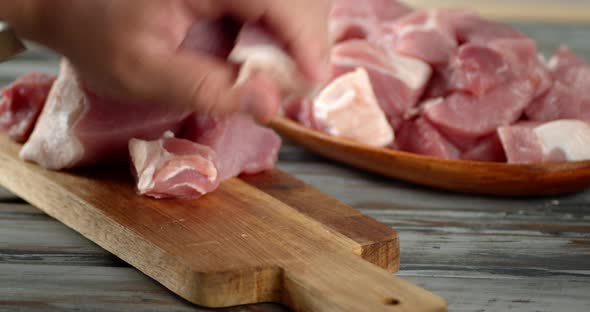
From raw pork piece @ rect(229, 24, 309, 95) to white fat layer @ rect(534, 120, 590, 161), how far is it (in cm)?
75

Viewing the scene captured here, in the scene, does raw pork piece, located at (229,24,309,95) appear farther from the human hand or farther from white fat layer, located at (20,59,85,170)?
white fat layer, located at (20,59,85,170)

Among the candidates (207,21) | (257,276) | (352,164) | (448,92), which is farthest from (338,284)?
(448,92)

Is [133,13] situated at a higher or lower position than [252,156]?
higher

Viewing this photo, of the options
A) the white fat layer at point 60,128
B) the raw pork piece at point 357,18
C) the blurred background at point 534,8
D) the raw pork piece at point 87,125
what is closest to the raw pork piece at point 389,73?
the raw pork piece at point 357,18

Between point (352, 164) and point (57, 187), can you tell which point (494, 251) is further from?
point (57, 187)

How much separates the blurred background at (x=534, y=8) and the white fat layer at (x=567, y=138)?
2.78m

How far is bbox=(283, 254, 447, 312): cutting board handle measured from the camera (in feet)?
3.87

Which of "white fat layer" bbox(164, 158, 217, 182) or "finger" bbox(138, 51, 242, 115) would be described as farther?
"white fat layer" bbox(164, 158, 217, 182)

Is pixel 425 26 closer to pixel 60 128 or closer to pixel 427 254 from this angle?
pixel 427 254

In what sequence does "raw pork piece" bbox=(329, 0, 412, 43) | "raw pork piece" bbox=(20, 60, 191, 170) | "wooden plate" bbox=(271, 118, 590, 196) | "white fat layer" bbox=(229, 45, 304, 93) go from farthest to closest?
"raw pork piece" bbox=(329, 0, 412, 43) → "wooden plate" bbox=(271, 118, 590, 196) → "raw pork piece" bbox=(20, 60, 191, 170) → "white fat layer" bbox=(229, 45, 304, 93)

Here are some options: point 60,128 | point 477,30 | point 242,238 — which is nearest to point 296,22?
point 242,238

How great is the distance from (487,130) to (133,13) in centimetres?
97

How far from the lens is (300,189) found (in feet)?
5.57

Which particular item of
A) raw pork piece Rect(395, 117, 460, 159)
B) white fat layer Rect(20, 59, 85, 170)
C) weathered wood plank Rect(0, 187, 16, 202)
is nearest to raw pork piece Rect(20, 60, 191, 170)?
white fat layer Rect(20, 59, 85, 170)
